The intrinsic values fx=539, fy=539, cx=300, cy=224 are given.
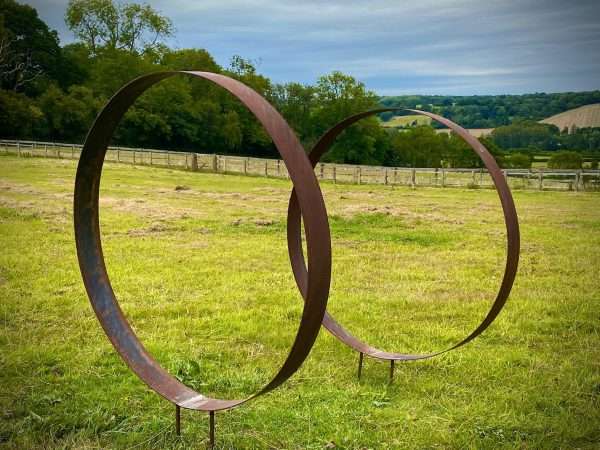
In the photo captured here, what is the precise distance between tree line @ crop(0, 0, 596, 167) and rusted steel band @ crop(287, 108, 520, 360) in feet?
122

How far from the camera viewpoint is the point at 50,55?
50.4 m

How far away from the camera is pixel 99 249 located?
4754 millimetres

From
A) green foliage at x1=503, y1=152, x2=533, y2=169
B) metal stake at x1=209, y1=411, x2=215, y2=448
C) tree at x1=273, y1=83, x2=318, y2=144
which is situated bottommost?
metal stake at x1=209, y1=411, x2=215, y2=448

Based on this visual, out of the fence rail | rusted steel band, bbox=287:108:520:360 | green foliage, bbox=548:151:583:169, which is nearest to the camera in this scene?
rusted steel band, bbox=287:108:520:360

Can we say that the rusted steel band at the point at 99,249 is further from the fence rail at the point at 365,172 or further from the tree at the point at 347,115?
the tree at the point at 347,115

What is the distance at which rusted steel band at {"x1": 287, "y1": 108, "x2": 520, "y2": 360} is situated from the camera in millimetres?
4168

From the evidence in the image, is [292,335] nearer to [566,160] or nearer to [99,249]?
[99,249]

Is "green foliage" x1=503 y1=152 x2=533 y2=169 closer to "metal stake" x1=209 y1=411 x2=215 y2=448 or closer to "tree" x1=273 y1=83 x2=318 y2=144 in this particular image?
"tree" x1=273 y1=83 x2=318 y2=144

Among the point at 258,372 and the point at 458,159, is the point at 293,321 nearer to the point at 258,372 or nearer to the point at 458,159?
the point at 258,372

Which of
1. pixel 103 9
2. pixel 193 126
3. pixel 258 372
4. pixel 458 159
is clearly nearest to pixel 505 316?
pixel 258 372

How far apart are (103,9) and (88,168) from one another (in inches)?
2268

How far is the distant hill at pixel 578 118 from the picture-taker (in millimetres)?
38344

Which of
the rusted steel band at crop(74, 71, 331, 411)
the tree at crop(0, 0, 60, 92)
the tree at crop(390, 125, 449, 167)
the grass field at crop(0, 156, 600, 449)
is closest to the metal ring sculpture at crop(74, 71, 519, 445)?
the rusted steel band at crop(74, 71, 331, 411)

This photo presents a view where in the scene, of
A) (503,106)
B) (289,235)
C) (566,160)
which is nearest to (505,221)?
(289,235)
